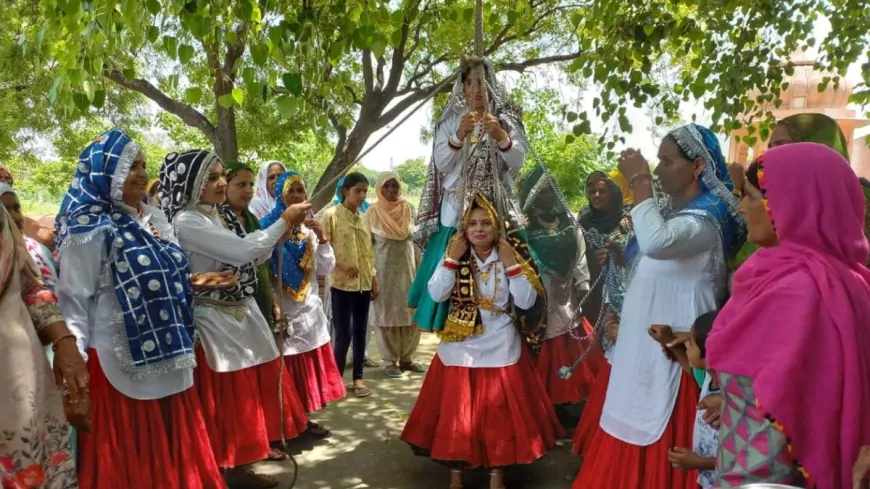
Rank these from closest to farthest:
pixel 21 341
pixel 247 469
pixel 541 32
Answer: pixel 21 341 < pixel 247 469 < pixel 541 32

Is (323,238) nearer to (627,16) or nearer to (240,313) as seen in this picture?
(240,313)

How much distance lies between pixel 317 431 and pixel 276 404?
69cm

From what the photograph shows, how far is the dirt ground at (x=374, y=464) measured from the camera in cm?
349

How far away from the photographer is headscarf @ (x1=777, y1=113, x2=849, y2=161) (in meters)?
2.75

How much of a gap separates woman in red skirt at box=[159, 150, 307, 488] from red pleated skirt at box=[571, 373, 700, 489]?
73.8 inches

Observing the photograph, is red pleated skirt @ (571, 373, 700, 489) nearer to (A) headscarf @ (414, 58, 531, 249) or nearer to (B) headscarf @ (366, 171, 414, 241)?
(A) headscarf @ (414, 58, 531, 249)

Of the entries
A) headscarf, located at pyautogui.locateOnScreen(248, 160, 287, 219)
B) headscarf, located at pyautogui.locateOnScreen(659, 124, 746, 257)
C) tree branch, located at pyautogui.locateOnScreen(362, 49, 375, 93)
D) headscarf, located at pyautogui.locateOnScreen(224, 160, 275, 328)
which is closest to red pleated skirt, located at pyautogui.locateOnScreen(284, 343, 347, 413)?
headscarf, located at pyautogui.locateOnScreen(224, 160, 275, 328)

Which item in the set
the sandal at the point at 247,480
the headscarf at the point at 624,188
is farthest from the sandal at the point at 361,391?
the headscarf at the point at 624,188

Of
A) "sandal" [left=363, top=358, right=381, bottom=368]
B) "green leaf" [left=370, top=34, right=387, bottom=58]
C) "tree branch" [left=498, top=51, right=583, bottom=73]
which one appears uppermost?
"tree branch" [left=498, top=51, right=583, bottom=73]

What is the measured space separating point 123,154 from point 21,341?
902mm

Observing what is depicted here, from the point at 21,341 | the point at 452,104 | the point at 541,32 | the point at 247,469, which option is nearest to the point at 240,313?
the point at 247,469

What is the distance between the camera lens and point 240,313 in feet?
10.9

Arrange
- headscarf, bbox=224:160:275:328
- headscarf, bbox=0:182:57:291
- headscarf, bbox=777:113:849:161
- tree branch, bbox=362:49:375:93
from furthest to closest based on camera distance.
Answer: tree branch, bbox=362:49:375:93 → headscarf, bbox=224:160:275:328 → headscarf, bbox=0:182:57:291 → headscarf, bbox=777:113:849:161

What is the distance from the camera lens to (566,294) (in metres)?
4.20
